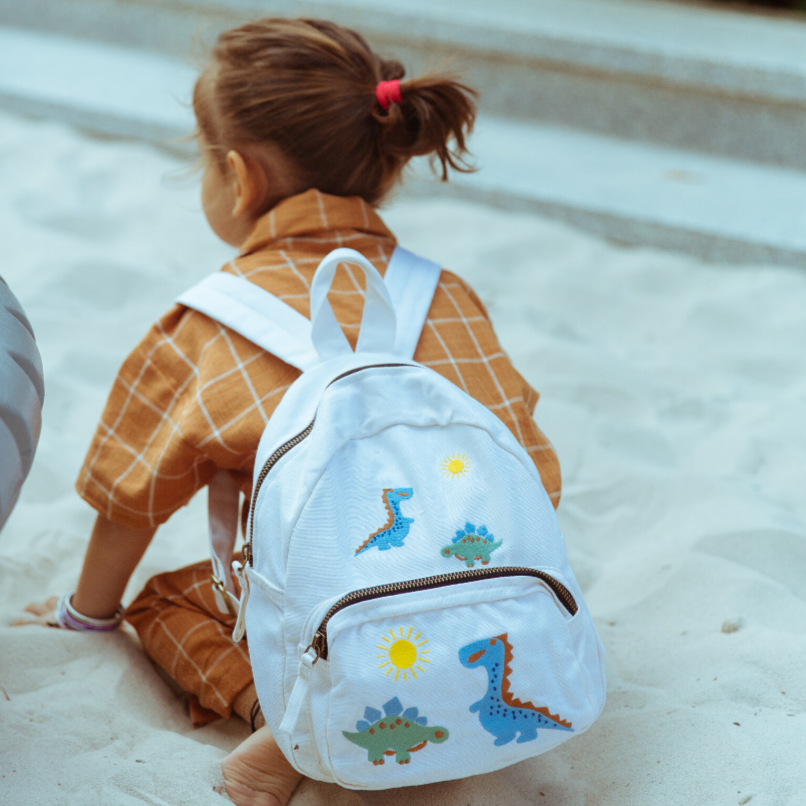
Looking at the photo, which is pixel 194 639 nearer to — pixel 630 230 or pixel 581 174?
pixel 630 230

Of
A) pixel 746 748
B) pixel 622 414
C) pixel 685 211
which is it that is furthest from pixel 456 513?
pixel 685 211

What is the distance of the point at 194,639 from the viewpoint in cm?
119

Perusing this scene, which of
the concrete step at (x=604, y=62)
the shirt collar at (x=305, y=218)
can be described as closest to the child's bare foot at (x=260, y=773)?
the shirt collar at (x=305, y=218)

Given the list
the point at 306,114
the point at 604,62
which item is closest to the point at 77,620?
the point at 306,114

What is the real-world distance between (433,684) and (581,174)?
2171 mm

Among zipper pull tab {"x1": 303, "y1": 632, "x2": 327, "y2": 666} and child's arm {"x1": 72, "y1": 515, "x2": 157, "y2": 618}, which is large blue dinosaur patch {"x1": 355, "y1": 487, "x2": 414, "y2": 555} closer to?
zipper pull tab {"x1": 303, "y1": 632, "x2": 327, "y2": 666}

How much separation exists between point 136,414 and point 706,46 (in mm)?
2633

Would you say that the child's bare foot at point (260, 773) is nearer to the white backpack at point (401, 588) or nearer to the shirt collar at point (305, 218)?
the white backpack at point (401, 588)

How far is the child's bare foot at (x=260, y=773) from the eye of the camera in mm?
983

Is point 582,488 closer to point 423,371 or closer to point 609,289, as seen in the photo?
point 423,371

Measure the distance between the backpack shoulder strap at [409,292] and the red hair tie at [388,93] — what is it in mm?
199

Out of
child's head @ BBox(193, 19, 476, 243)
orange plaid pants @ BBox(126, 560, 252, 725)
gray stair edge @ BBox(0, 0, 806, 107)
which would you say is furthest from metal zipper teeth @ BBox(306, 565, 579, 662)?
gray stair edge @ BBox(0, 0, 806, 107)

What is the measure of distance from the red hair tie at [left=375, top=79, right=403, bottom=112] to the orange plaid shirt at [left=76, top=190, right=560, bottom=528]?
0.18m

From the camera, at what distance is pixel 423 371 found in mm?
974
